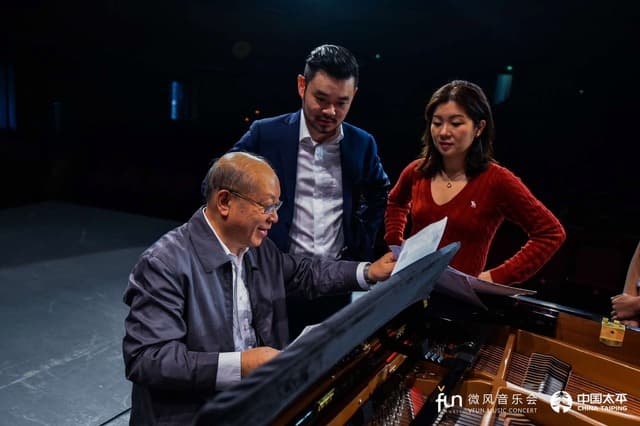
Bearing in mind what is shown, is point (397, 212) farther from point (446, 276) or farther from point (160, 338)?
point (160, 338)

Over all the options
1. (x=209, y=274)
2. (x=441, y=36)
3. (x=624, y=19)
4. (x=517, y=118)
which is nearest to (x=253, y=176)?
(x=209, y=274)

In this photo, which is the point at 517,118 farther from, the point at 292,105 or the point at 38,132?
the point at 38,132

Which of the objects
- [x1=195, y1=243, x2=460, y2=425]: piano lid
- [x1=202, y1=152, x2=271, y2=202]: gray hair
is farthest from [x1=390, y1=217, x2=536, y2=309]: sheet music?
[x1=202, y1=152, x2=271, y2=202]: gray hair

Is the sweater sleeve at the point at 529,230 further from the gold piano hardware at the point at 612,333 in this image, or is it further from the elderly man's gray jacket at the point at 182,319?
the elderly man's gray jacket at the point at 182,319

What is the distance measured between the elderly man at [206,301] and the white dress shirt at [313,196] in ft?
1.52

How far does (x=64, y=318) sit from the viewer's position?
11.6 feet

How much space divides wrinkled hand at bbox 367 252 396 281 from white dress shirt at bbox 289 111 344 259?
426mm

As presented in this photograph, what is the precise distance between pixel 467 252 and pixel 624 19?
567 cm

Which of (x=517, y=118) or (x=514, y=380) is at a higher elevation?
(x=517, y=118)

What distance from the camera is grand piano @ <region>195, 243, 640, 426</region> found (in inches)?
26.7

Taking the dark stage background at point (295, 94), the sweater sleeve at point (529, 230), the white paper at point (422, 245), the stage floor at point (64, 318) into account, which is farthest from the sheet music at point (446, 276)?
the dark stage background at point (295, 94)

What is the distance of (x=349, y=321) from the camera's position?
717mm

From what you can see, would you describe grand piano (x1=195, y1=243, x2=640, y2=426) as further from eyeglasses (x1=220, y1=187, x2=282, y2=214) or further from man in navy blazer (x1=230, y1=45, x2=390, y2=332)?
man in navy blazer (x1=230, y1=45, x2=390, y2=332)

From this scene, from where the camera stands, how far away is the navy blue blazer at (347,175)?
1.95m
